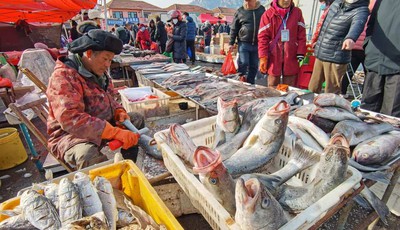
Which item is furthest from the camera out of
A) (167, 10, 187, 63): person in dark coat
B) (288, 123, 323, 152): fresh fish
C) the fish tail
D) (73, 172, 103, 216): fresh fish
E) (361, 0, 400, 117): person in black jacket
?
(167, 10, 187, 63): person in dark coat

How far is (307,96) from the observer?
11.8 ft

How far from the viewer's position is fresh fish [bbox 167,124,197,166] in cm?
167

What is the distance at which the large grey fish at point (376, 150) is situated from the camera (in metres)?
1.77

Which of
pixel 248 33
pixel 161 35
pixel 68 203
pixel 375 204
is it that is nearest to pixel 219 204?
pixel 68 203

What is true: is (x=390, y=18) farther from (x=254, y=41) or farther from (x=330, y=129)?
(x=254, y=41)

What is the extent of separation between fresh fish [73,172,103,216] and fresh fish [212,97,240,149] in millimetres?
1134

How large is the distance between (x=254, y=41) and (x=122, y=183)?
517cm

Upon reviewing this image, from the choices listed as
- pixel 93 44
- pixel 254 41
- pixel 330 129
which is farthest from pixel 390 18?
pixel 93 44

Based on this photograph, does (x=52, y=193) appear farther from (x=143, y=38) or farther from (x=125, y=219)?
(x=143, y=38)

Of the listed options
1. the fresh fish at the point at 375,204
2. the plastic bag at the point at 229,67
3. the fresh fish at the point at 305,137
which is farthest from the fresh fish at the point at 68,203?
the plastic bag at the point at 229,67

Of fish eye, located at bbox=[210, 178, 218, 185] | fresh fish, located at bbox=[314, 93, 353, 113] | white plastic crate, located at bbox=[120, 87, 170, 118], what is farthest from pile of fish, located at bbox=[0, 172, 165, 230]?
white plastic crate, located at bbox=[120, 87, 170, 118]

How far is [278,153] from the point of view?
6.54ft

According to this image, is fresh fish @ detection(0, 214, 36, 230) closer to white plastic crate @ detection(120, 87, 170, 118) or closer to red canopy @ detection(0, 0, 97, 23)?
white plastic crate @ detection(120, 87, 170, 118)

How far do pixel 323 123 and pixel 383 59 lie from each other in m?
2.00
